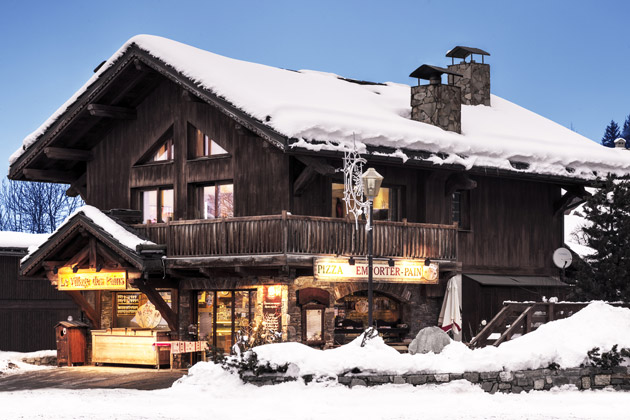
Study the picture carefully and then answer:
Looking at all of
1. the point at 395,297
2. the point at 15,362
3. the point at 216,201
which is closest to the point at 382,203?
the point at 395,297

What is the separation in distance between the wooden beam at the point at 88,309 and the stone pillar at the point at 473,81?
13027 millimetres

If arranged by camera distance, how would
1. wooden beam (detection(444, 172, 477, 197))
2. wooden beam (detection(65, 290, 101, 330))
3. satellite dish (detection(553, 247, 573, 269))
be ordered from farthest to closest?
satellite dish (detection(553, 247, 573, 269))
wooden beam (detection(65, 290, 101, 330))
wooden beam (detection(444, 172, 477, 197))

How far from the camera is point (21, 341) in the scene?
34562 mm

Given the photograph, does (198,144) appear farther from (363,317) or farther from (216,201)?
(363,317)

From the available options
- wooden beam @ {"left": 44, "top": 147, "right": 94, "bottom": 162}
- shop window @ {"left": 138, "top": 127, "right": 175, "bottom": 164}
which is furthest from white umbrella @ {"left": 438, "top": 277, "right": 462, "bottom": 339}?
wooden beam @ {"left": 44, "top": 147, "right": 94, "bottom": 162}

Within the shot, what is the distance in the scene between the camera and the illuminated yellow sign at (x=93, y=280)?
2797 cm

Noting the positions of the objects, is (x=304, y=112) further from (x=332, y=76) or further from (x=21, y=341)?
(x=21, y=341)

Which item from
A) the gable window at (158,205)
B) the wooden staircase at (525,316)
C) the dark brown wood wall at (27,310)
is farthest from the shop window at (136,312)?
the wooden staircase at (525,316)

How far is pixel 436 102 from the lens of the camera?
1194 inches

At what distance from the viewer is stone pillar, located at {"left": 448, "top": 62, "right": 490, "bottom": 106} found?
35000 mm

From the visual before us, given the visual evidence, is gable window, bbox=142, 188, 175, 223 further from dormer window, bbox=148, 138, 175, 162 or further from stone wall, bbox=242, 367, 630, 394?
stone wall, bbox=242, 367, 630, 394

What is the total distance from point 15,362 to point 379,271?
10.3m

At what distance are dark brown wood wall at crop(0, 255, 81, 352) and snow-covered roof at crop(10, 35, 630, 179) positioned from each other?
4382 mm

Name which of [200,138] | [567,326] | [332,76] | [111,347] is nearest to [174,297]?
[111,347]
